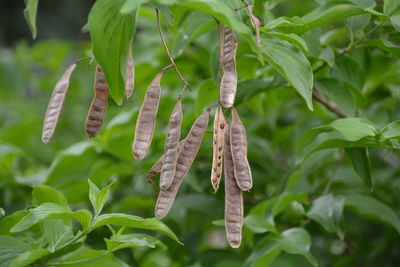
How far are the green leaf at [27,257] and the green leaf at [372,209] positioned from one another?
0.66 meters

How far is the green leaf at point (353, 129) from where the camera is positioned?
957mm

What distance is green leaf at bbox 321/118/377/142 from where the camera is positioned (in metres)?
0.96

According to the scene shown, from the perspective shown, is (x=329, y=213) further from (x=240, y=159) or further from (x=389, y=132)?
(x=240, y=159)

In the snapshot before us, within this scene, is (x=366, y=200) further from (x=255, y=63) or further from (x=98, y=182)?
(x=98, y=182)

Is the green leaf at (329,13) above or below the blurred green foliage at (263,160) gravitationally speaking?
above

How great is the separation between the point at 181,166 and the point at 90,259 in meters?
0.22

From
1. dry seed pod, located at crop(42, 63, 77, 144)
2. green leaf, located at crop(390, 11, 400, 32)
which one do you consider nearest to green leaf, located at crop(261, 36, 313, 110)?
green leaf, located at crop(390, 11, 400, 32)

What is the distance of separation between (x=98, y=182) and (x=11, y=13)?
3.11 m

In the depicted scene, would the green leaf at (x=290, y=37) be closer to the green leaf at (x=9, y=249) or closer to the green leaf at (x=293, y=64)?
the green leaf at (x=293, y=64)

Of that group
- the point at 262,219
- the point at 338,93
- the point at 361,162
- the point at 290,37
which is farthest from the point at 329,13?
the point at 262,219

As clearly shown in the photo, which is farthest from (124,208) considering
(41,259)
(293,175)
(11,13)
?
(11,13)

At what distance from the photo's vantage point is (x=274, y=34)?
886 millimetres

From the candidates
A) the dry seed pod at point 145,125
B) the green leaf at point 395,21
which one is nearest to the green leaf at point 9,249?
the dry seed pod at point 145,125

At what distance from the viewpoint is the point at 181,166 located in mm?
842
